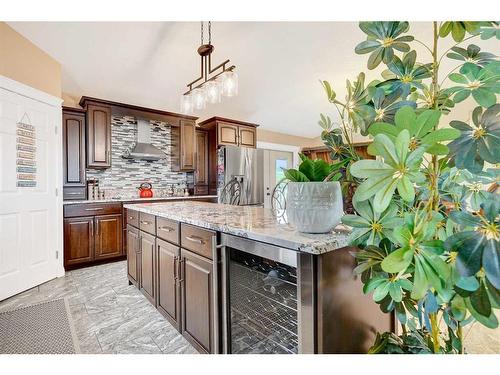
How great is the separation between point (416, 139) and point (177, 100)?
14.1ft

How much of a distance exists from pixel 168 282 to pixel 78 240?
7.27 feet

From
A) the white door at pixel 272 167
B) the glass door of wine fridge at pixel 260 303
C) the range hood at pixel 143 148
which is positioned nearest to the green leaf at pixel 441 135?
the glass door of wine fridge at pixel 260 303

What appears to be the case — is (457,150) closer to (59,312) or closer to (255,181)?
(59,312)

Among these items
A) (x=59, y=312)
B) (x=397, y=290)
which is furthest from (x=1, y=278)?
(x=397, y=290)

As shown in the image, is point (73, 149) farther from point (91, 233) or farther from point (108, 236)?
point (108, 236)

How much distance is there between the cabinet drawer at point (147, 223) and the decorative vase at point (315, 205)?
1.37 meters

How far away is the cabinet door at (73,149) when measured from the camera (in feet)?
11.2

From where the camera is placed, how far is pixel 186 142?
15.2 ft

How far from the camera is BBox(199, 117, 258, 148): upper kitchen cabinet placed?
15.8ft

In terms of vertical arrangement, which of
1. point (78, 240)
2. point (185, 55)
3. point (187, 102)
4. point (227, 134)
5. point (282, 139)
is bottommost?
point (78, 240)

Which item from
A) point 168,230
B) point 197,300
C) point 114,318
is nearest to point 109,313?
point 114,318

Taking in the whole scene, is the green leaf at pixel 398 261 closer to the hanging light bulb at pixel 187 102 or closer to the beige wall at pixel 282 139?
the hanging light bulb at pixel 187 102

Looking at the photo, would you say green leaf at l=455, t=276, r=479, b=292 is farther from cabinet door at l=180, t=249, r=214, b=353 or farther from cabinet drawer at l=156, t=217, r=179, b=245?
cabinet drawer at l=156, t=217, r=179, b=245

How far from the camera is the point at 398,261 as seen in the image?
0.61m
